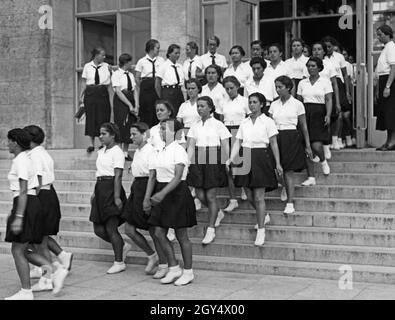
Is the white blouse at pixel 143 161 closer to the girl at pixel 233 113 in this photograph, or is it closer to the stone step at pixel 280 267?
the stone step at pixel 280 267

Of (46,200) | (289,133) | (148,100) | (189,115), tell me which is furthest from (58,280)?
(148,100)

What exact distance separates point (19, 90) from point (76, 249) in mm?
7066

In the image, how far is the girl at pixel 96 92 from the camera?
11.0 m

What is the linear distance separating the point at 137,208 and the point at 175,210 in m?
0.67

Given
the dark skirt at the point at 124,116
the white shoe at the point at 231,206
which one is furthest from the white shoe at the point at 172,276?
the dark skirt at the point at 124,116

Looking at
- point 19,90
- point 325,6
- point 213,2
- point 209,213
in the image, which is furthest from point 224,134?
point 19,90

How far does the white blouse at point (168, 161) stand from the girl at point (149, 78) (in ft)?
11.8

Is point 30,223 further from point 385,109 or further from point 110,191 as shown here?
point 385,109

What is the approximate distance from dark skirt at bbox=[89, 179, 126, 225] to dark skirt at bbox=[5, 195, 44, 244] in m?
0.97

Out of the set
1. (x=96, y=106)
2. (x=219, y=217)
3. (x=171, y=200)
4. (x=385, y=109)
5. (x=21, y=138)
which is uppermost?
(x=96, y=106)

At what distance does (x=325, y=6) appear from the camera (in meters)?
14.0

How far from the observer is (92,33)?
15680mm

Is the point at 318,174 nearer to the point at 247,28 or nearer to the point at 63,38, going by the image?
the point at 247,28

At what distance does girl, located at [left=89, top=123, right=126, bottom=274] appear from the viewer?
7559 mm
